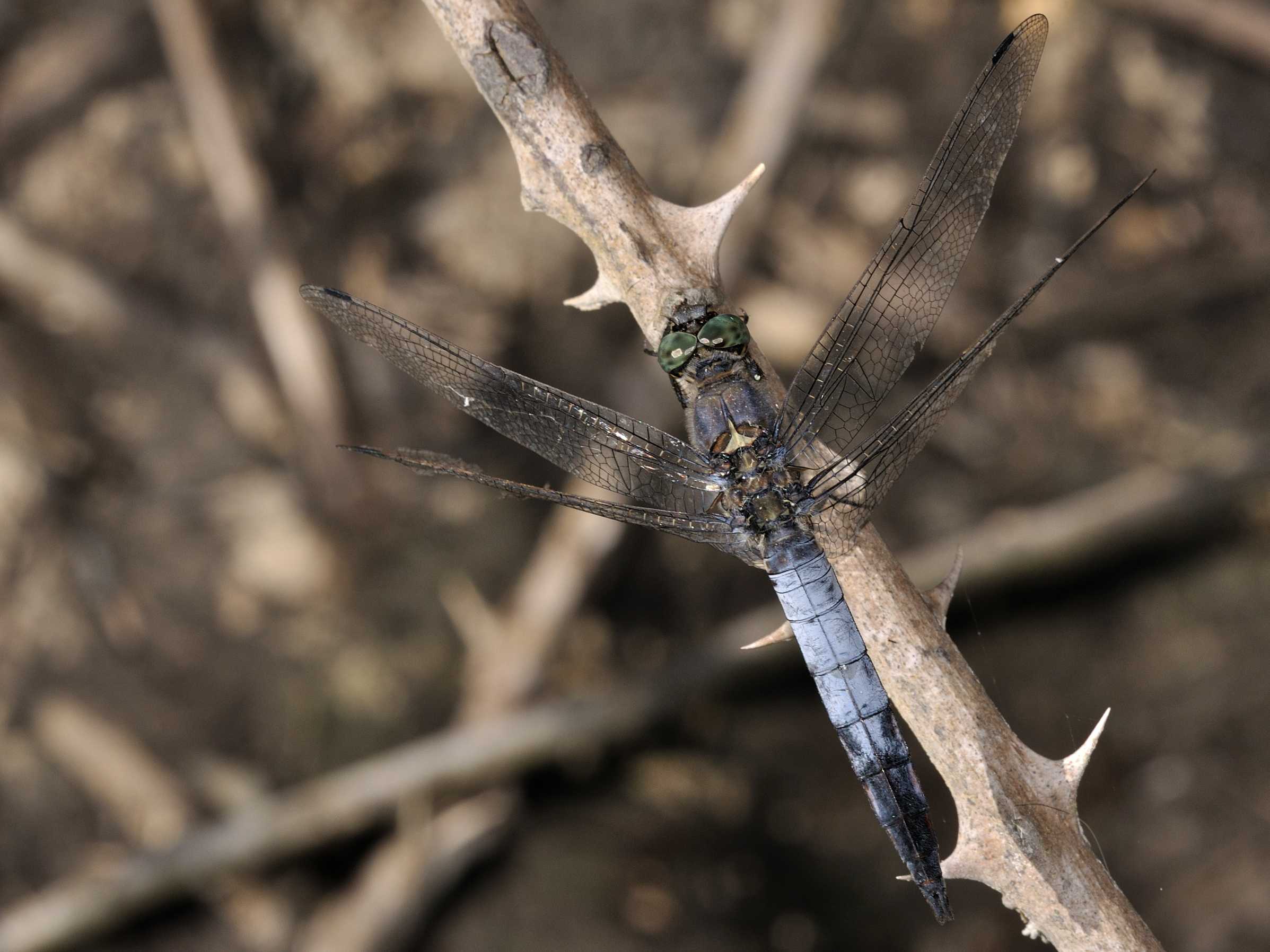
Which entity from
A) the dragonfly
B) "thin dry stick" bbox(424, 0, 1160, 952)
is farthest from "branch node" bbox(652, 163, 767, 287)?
the dragonfly

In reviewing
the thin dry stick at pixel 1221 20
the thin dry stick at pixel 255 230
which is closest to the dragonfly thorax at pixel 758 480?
the thin dry stick at pixel 255 230

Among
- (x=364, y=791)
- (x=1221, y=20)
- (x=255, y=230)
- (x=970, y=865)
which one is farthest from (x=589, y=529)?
(x=1221, y=20)

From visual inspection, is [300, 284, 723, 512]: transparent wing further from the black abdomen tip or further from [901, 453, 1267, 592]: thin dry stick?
[901, 453, 1267, 592]: thin dry stick

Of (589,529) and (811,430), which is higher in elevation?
(589,529)

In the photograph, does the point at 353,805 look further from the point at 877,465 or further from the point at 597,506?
the point at 877,465

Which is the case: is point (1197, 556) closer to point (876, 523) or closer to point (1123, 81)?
point (876, 523)

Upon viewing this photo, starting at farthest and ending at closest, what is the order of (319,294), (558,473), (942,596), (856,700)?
1. (558,473)
2. (319,294)
3. (856,700)
4. (942,596)

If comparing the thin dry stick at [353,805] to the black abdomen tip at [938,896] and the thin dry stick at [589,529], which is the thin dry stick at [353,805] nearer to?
the thin dry stick at [589,529]
